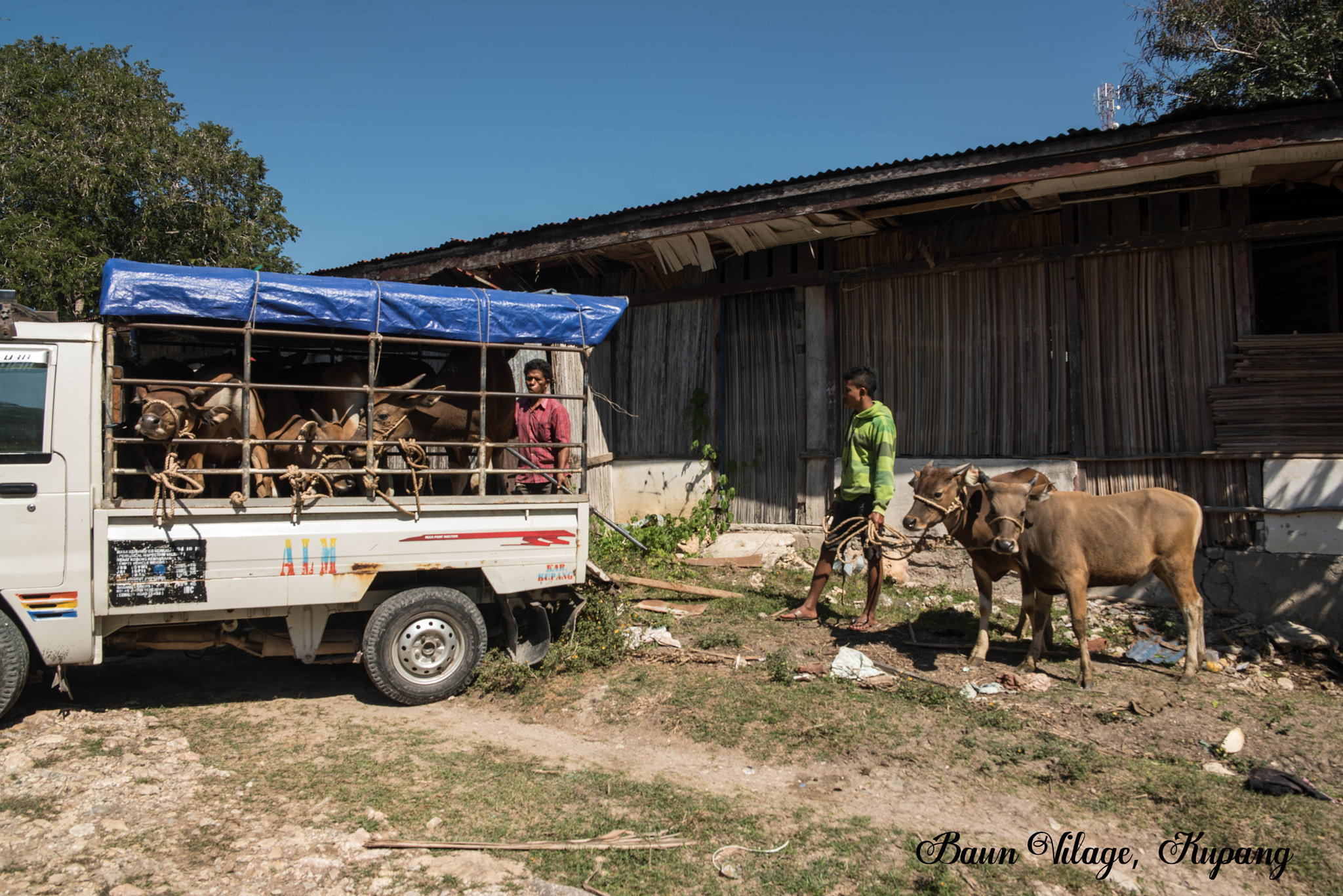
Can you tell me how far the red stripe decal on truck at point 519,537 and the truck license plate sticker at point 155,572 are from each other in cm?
120

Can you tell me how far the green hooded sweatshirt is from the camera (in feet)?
20.6

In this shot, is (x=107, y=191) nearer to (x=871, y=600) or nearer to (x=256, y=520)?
(x=256, y=520)

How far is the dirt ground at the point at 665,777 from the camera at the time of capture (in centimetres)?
330

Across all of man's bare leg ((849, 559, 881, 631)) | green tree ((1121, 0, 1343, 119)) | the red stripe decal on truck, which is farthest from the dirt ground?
green tree ((1121, 0, 1343, 119))

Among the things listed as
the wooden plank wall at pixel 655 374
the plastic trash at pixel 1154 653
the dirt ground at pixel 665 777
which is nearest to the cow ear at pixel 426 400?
the dirt ground at pixel 665 777

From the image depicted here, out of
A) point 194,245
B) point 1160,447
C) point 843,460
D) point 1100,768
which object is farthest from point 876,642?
point 194,245

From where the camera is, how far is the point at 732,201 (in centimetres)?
841

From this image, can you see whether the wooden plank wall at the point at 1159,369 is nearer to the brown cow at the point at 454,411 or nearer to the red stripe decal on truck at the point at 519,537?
the red stripe decal on truck at the point at 519,537

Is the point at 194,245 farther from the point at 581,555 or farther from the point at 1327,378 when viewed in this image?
the point at 1327,378

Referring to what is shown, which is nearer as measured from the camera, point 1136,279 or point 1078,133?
point 1078,133

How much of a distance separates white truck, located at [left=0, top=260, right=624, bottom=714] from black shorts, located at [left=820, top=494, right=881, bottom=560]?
2.14 meters

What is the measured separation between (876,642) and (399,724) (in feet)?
11.9

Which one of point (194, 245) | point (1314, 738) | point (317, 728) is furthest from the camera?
point (194, 245)

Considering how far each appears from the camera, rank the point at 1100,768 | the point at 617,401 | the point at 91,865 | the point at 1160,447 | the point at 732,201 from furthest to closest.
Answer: the point at 617,401
the point at 732,201
the point at 1160,447
the point at 1100,768
the point at 91,865
